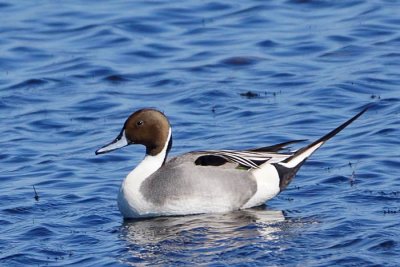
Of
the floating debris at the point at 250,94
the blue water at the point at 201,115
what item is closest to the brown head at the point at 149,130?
the blue water at the point at 201,115

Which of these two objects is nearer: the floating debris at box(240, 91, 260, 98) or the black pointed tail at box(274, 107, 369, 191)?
the black pointed tail at box(274, 107, 369, 191)

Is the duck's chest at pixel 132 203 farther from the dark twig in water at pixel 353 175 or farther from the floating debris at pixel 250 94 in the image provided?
the floating debris at pixel 250 94

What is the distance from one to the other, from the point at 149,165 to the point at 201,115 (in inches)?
A: 120

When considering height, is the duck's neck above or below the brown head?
below

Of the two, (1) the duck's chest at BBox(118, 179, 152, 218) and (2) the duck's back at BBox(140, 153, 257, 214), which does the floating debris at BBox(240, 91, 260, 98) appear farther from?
(1) the duck's chest at BBox(118, 179, 152, 218)

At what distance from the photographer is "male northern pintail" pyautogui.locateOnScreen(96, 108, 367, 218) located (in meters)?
9.91

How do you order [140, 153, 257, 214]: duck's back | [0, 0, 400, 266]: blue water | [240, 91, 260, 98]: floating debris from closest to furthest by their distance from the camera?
[0, 0, 400, 266]: blue water < [140, 153, 257, 214]: duck's back < [240, 91, 260, 98]: floating debris

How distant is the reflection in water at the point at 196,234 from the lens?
28.6ft

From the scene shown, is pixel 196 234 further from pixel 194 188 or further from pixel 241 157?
pixel 241 157

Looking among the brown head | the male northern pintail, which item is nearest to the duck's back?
the male northern pintail

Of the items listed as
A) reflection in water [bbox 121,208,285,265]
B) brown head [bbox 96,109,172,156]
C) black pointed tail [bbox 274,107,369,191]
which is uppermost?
brown head [bbox 96,109,172,156]

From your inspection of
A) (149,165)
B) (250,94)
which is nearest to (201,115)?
(250,94)

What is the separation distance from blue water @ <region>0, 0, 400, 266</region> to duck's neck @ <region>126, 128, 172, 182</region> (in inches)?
15.1

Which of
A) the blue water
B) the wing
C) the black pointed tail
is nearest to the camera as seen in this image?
the blue water
